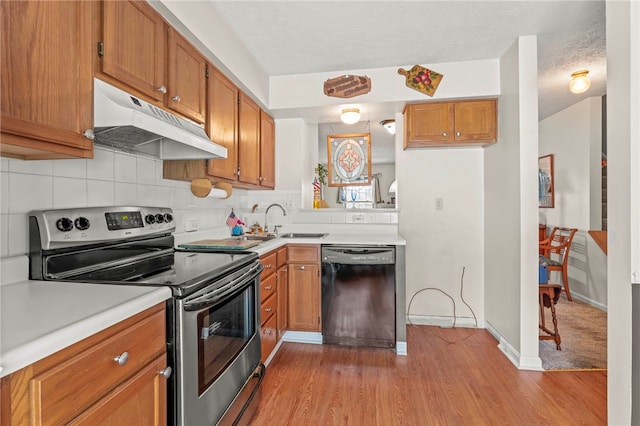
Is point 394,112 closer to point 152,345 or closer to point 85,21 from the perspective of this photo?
point 85,21

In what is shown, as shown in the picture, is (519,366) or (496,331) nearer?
(519,366)

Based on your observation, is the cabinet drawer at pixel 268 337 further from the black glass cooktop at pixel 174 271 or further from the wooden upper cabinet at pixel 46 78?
the wooden upper cabinet at pixel 46 78

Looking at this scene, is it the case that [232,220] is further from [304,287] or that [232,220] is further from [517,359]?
[517,359]

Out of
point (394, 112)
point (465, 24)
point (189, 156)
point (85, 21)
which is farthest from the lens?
point (394, 112)

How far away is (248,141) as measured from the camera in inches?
104

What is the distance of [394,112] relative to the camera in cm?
315

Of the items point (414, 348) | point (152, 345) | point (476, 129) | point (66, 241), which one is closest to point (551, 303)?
point (414, 348)

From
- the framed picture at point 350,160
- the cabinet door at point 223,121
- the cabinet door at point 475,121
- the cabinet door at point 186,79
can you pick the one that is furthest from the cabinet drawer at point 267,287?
the cabinet door at point 475,121

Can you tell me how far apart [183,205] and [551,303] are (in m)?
2.94

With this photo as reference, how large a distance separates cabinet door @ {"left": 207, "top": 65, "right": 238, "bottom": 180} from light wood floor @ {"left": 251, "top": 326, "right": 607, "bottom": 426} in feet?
4.94

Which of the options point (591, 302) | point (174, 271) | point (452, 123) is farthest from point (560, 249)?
point (174, 271)

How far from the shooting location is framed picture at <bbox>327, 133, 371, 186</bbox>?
355 centimetres

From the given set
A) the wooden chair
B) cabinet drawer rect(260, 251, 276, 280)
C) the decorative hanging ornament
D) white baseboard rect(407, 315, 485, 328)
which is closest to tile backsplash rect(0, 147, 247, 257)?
cabinet drawer rect(260, 251, 276, 280)

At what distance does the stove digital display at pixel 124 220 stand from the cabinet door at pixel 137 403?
2.46 feet
